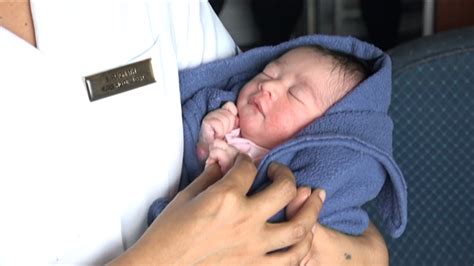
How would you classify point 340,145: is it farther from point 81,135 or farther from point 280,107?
point 81,135

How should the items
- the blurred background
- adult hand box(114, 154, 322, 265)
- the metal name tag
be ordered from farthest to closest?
the blurred background < the metal name tag < adult hand box(114, 154, 322, 265)

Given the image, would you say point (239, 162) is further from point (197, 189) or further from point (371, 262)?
point (371, 262)

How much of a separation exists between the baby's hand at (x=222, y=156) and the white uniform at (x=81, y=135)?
65mm

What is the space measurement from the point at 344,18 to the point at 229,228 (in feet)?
8.59

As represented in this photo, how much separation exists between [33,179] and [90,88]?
0.49ft

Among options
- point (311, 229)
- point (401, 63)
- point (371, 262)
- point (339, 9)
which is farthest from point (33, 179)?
point (339, 9)

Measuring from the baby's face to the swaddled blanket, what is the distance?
46 mm

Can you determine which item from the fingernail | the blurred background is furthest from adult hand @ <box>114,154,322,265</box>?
the blurred background

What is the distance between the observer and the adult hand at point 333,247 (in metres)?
1.04

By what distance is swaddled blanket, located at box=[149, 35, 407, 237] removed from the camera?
109 cm

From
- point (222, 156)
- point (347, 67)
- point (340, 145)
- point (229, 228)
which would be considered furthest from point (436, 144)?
point (229, 228)

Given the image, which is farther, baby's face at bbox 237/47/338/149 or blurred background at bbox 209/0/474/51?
blurred background at bbox 209/0/474/51

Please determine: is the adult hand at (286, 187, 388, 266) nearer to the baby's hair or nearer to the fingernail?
the fingernail

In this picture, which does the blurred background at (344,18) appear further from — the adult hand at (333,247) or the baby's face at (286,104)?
the adult hand at (333,247)
